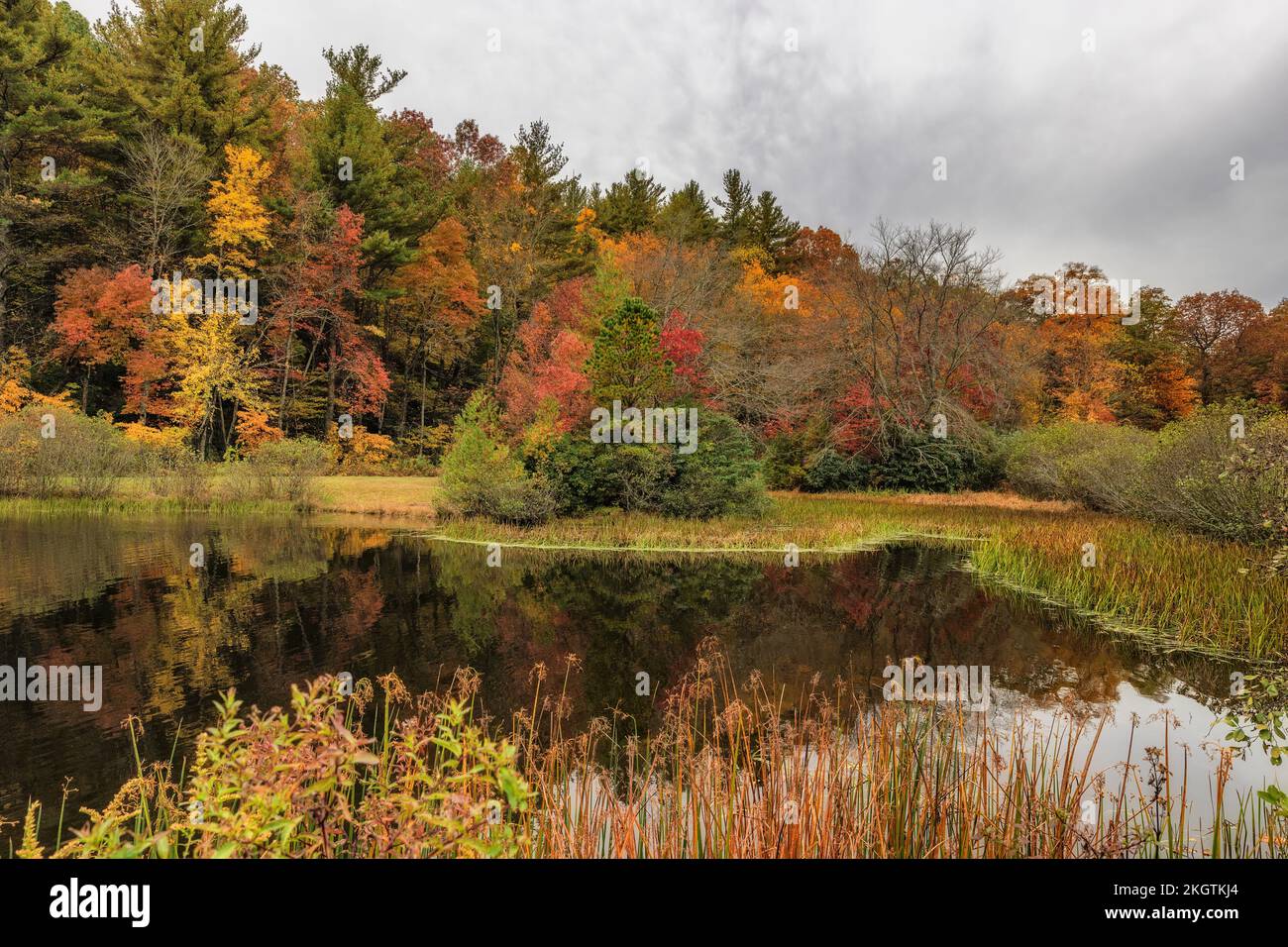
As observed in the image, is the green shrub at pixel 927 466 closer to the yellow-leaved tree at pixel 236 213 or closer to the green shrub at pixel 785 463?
the green shrub at pixel 785 463

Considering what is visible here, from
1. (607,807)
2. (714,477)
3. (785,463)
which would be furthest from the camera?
(785,463)

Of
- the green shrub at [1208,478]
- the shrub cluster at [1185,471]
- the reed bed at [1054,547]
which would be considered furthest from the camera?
the green shrub at [1208,478]

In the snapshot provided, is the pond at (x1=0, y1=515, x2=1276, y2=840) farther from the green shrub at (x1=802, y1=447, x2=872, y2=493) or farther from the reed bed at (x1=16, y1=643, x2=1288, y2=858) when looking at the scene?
the green shrub at (x1=802, y1=447, x2=872, y2=493)

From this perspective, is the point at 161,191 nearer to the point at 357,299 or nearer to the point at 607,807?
the point at 357,299

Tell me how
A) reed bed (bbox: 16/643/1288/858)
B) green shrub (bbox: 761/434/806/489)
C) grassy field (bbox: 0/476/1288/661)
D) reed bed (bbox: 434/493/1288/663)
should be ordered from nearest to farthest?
reed bed (bbox: 16/643/1288/858)
reed bed (bbox: 434/493/1288/663)
grassy field (bbox: 0/476/1288/661)
green shrub (bbox: 761/434/806/489)

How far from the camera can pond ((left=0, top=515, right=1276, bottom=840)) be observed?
19.6 ft

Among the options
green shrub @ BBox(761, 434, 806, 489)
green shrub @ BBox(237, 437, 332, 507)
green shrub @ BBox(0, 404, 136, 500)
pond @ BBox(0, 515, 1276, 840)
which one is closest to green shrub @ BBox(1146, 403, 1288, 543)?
pond @ BBox(0, 515, 1276, 840)

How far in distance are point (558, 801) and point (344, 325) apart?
3286 cm

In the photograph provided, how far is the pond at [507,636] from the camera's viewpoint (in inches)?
236

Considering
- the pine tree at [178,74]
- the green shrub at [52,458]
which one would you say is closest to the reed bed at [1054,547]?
the green shrub at [52,458]

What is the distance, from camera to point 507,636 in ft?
29.7

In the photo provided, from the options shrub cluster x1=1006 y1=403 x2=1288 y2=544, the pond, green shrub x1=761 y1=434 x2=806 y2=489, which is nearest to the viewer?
the pond

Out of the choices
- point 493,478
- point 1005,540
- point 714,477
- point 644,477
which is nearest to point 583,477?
point 644,477
